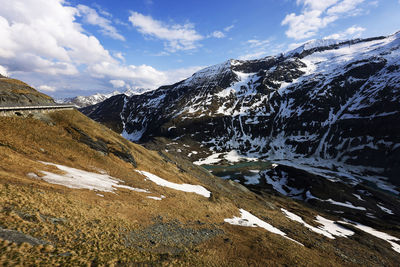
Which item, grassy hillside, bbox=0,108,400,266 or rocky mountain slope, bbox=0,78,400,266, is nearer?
grassy hillside, bbox=0,108,400,266

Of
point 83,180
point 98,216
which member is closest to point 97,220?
point 98,216

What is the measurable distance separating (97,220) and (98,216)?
67cm

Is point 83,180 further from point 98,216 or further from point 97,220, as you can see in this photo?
point 97,220

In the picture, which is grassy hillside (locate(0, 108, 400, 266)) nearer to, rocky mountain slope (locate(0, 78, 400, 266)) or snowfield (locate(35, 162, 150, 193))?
rocky mountain slope (locate(0, 78, 400, 266))

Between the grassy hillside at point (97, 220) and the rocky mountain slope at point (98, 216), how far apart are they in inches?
2.5

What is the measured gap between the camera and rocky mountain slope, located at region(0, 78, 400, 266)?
1100cm

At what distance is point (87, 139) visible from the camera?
33.3 metres

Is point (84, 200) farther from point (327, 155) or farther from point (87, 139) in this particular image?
point (327, 155)

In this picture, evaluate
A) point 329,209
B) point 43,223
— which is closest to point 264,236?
point 43,223

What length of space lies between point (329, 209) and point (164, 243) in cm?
8458

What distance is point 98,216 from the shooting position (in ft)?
52.5

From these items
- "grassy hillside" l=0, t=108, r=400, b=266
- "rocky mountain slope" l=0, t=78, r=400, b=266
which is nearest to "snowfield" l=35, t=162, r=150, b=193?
"rocky mountain slope" l=0, t=78, r=400, b=266

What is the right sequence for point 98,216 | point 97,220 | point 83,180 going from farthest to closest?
point 83,180 < point 98,216 < point 97,220

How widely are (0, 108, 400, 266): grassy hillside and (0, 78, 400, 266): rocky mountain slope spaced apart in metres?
0.06
